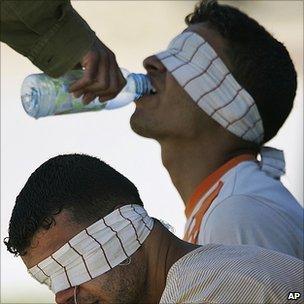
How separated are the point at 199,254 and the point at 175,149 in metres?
1.13

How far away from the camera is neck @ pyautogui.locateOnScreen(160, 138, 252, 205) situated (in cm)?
391

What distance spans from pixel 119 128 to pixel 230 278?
3418 mm

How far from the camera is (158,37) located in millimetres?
6328

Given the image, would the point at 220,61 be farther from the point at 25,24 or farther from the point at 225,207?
the point at 25,24

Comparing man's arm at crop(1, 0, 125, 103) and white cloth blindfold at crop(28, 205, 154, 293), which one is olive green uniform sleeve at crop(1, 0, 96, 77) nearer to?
man's arm at crop(1, 0, 125, 103)

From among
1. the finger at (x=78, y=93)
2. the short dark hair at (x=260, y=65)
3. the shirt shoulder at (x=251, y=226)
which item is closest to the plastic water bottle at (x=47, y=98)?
the finger at (x=78, y=93)

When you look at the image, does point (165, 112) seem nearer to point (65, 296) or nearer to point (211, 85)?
point (211, 85)

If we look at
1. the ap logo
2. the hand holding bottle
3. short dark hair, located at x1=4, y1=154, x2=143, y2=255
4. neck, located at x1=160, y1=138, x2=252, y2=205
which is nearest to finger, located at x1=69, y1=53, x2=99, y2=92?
the hand holding bottle

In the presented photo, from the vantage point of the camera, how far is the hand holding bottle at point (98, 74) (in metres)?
2.83

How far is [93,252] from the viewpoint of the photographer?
2.91m

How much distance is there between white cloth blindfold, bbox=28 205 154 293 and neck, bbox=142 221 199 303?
29mm

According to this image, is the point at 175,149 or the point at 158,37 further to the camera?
the point at 158,37

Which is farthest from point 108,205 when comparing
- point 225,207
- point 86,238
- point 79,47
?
point 225,207

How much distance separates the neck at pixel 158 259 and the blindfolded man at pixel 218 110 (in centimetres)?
72
